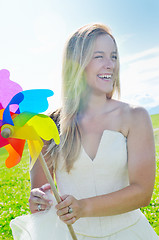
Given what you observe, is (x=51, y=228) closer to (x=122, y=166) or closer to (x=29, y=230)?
(x=29, y=230)

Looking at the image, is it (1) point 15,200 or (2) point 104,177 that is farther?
(1) point 15,200

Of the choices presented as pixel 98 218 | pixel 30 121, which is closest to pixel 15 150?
pixel 30 121

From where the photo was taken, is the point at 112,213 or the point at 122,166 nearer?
the point at 112,213

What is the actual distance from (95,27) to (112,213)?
4.23ft

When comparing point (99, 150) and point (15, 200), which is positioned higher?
point (99, 150)

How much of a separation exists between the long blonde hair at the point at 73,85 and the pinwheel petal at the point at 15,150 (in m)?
0.52

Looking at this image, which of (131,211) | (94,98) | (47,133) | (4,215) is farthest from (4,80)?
(4,215)

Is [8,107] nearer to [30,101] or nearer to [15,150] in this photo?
[30,101]

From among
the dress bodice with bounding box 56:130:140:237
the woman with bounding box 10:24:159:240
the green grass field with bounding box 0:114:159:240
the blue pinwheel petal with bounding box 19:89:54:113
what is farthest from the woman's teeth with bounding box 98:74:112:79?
the green grass field with bounding box 0:114:159:240

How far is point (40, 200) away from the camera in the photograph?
82.7 inches

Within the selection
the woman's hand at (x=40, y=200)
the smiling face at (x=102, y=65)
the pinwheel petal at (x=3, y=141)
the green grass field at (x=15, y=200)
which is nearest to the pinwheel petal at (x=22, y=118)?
the pinwheel petal at (x=3, y=141)

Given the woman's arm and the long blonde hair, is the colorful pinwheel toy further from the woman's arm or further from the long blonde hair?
the long blonde hair

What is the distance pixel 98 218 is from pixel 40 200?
0.42 m

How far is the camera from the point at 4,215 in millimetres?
5293
